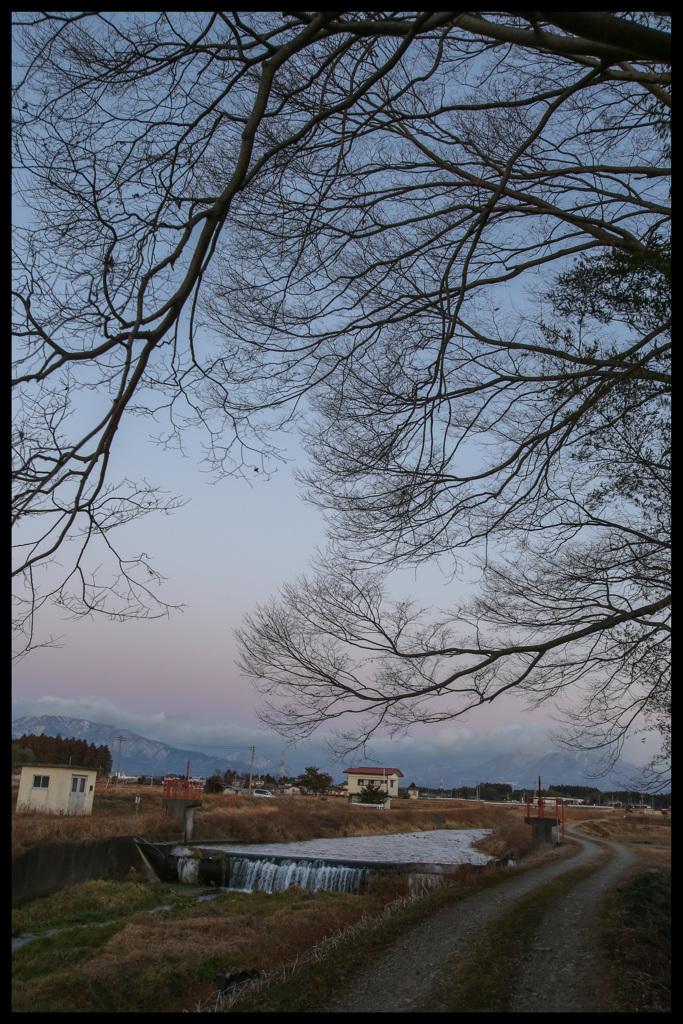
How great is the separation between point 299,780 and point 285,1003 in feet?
161

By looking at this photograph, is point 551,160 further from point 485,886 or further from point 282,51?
point 485,886

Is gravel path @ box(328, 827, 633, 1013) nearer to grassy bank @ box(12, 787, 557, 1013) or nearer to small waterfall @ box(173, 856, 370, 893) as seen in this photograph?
grassy bank @ box(12, 787, 557, 1013)

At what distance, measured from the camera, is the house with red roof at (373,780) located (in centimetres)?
4856

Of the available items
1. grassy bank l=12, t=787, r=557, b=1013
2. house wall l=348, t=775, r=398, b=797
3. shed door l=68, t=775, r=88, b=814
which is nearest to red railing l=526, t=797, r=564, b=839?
grassy bank l=12, t=787, r=557, b=1013

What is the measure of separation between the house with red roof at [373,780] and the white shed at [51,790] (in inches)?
1019

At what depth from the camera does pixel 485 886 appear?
11031 mm

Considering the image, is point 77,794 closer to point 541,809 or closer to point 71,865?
point 71,865

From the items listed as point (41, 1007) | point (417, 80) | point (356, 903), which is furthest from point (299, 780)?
point (417, 80)

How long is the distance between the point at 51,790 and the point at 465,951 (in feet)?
65.3

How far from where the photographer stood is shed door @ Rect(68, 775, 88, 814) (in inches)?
914

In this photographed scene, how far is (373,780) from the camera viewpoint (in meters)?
49.8

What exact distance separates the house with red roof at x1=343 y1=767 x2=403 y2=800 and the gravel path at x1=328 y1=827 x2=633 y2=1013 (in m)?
39.1

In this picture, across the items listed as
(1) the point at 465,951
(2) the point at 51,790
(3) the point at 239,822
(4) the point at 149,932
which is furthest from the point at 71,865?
(1) the point at 465,951
